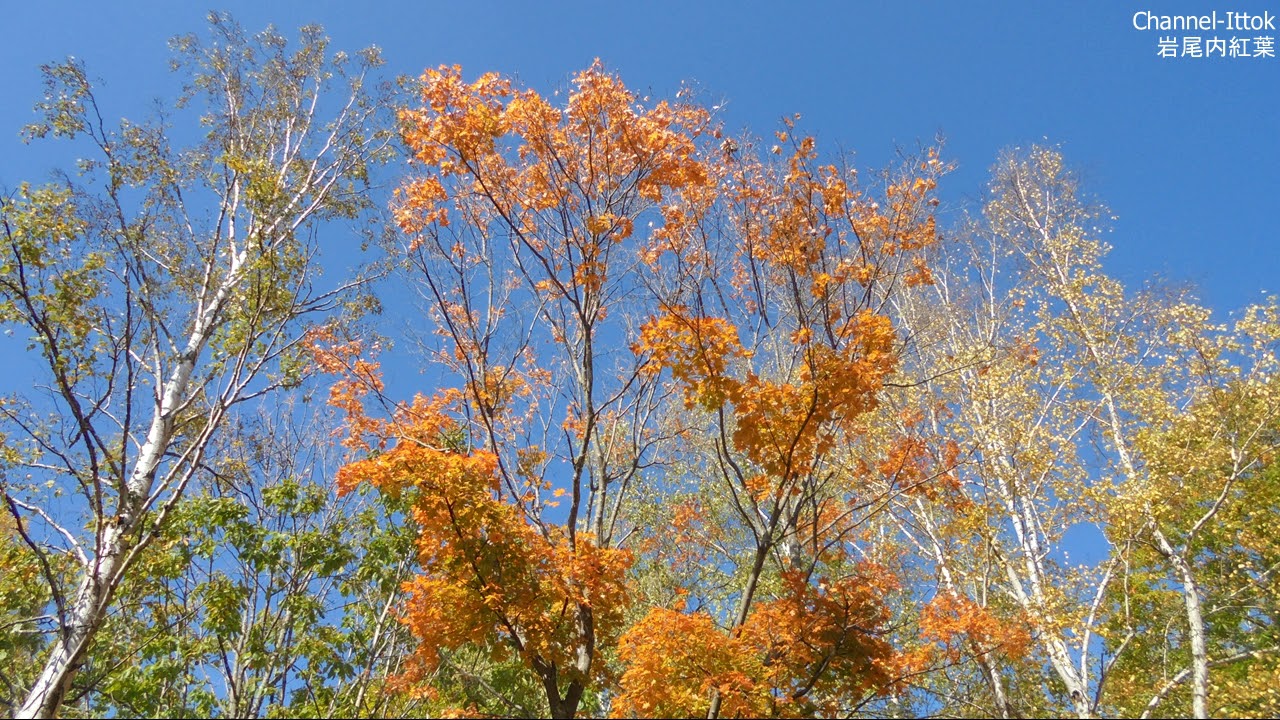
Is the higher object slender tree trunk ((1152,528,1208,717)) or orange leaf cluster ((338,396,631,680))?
slender tree trunk ((1152,528,1208,717))

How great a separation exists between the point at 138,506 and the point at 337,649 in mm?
2818

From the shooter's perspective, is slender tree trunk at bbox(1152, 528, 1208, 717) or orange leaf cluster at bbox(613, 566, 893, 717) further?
slender tree trunk at bbox(1152, 528, 1208, 717)

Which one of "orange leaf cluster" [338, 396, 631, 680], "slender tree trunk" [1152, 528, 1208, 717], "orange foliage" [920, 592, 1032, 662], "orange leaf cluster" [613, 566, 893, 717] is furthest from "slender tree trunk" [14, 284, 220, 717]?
"slender tree trunk" [1152, 528, 1208, 717]

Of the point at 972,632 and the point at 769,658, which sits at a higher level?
the point at 972,632

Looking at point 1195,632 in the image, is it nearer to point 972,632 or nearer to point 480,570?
point 972,632

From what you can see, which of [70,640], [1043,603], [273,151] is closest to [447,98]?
[273,151]

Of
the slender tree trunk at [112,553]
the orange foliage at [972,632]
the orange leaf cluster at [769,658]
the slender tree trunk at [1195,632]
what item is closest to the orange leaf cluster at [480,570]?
the orange leaf cluster at [769,658]

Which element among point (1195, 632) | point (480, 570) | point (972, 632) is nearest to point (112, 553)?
point (480, 570)

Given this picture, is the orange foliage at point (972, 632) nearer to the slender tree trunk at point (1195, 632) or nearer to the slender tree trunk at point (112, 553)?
the slender tree trunk at point (1195, 632)

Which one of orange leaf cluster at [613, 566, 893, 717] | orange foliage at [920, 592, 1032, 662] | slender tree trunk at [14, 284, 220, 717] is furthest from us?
orange foliage at [920, 592, 1032, 662]

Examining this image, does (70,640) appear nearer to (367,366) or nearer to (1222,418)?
(367,366)

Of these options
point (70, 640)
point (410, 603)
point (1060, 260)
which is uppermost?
point (1060, 260)

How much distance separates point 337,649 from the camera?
7785mm

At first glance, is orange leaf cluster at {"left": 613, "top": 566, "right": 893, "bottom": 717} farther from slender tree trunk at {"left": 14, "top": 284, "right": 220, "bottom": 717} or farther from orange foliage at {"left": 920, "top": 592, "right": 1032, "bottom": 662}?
slender tree trunk at {"left": 14, "top": 284, "right": 220, "bottom": 717}
